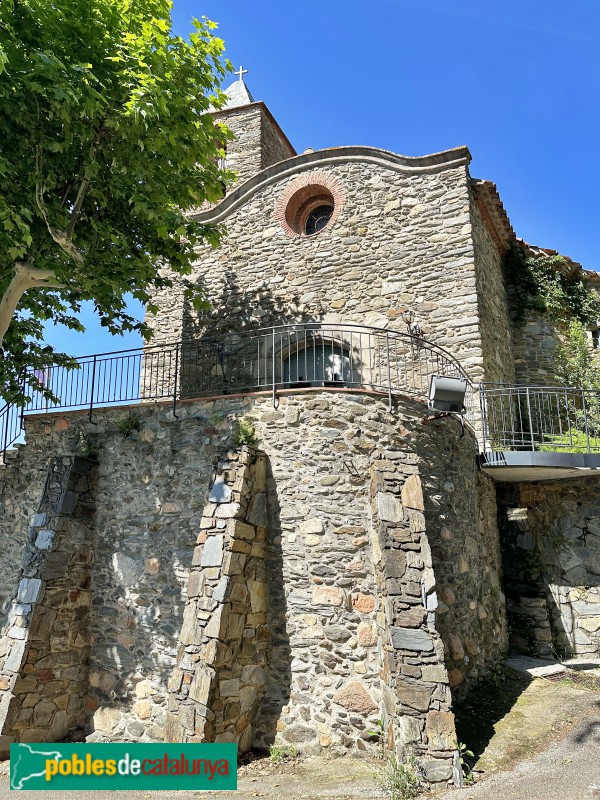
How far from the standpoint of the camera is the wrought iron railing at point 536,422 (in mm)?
9805

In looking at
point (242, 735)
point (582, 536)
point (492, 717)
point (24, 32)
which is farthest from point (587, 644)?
point (24, 32)

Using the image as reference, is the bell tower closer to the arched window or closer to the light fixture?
the arched window

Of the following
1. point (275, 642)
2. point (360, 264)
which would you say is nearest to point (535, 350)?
point (360, 264)

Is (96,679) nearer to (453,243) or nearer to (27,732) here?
(27,732)

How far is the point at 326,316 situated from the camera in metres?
11.6

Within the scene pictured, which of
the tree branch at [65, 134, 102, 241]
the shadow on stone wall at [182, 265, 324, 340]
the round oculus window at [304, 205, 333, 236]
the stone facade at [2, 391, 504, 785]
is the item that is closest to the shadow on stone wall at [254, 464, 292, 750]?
the stone facade at [2, 391, 504, 785]

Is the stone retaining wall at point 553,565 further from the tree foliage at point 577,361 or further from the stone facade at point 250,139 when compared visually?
the stone facade at point 250,139

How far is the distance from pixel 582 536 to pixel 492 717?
4.26m

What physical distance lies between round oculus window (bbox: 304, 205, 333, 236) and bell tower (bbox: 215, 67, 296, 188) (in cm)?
365

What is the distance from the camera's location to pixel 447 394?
25.7 ft

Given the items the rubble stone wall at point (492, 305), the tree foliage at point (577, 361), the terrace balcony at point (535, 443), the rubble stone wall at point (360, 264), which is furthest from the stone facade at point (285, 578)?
the tree foliage at point (577, 361)

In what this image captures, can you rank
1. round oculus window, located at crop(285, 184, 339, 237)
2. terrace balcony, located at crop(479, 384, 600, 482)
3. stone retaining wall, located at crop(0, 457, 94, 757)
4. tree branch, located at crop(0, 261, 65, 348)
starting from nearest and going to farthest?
1. stone retaining wall, located at crop(0, 457, 94, 757)
2. tree branch, located at crop(0, 261, 65, 348)
3. terrace balcony, located at crop(479, 384, 600, 482)
4. round oculus window, located at crop(285, 184, 339, 237)

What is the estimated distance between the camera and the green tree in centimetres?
694

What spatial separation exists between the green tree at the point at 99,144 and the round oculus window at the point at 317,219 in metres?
3.45
